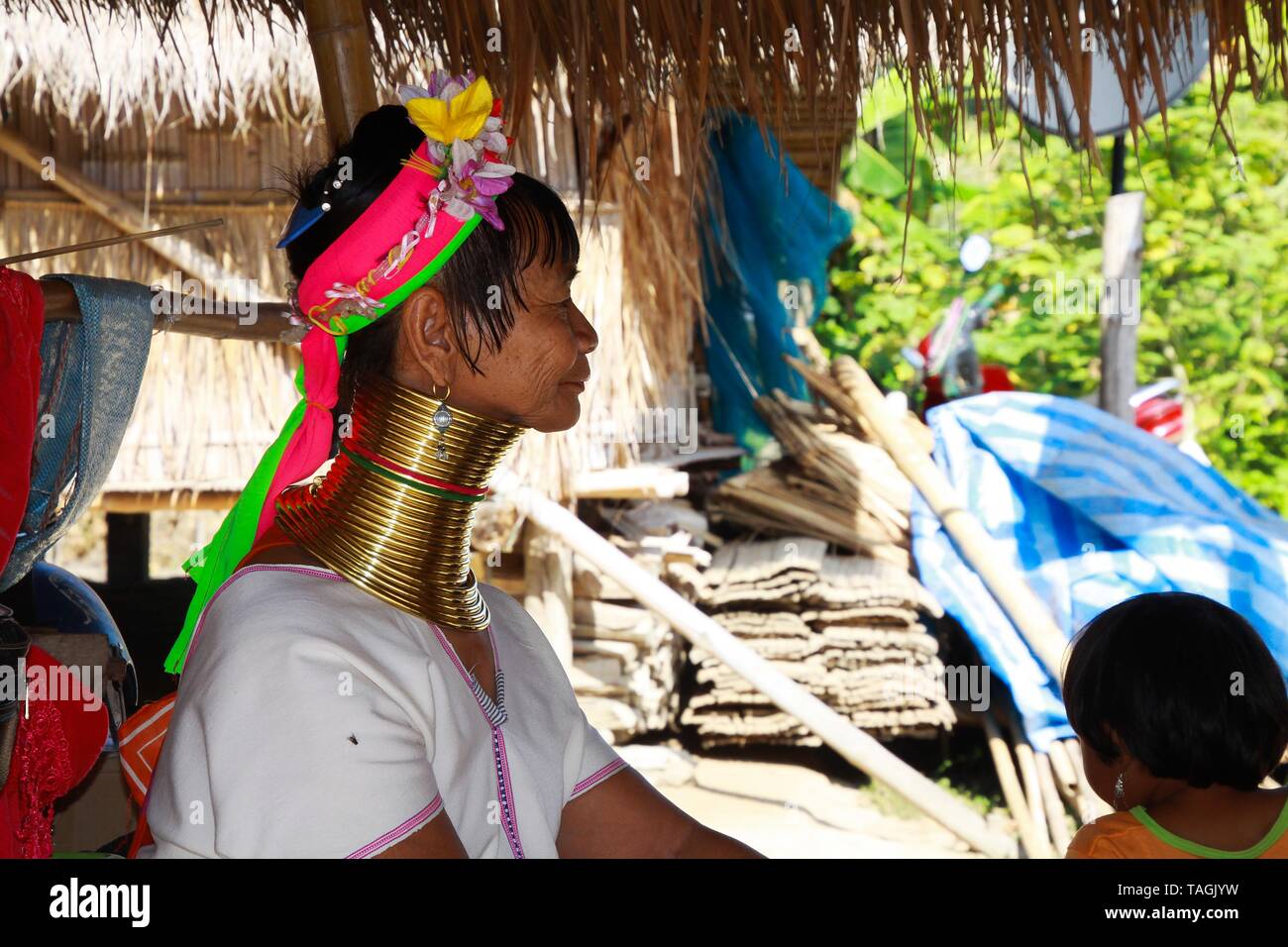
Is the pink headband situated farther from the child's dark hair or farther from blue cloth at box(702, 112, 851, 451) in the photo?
blue cloth at box(702, 112, 851, 451)

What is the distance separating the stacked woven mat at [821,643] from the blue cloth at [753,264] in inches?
48.6

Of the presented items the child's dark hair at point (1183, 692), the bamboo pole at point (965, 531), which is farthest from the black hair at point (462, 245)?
the bamboo pole at point (965, 531)

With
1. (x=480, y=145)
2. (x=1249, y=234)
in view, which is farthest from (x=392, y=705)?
(x=1249, y=234)

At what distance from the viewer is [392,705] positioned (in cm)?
142

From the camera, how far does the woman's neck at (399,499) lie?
1.56 meters

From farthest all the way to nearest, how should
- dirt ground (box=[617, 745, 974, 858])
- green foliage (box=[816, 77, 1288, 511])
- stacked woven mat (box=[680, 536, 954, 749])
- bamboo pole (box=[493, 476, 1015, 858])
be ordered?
green foliage (box=[816, 77, 1288, 511]) → stacked woven mat (box=[680, 536, 954, 749]) → dirt ground (box=[617, 745, 974, 858]) → bamboo pole (box=[493, 476, 1015, 858])

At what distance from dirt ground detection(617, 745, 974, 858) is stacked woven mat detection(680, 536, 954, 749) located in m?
0.18

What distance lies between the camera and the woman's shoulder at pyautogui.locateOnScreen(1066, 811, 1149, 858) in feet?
6.52

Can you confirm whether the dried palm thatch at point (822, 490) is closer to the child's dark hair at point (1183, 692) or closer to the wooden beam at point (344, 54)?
the child's dark hair at point (1183, 692)

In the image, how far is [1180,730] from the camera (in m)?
1.99

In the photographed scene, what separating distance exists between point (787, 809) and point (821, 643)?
2.65ft

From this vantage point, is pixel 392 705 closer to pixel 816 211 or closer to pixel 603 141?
pixel 603 141

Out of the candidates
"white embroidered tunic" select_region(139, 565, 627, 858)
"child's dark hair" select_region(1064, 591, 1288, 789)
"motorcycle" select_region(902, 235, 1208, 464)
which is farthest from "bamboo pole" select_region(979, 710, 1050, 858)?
"white embroidered tunic" select_region(139, 565, 627, 858)

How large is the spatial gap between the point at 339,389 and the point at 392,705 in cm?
53
